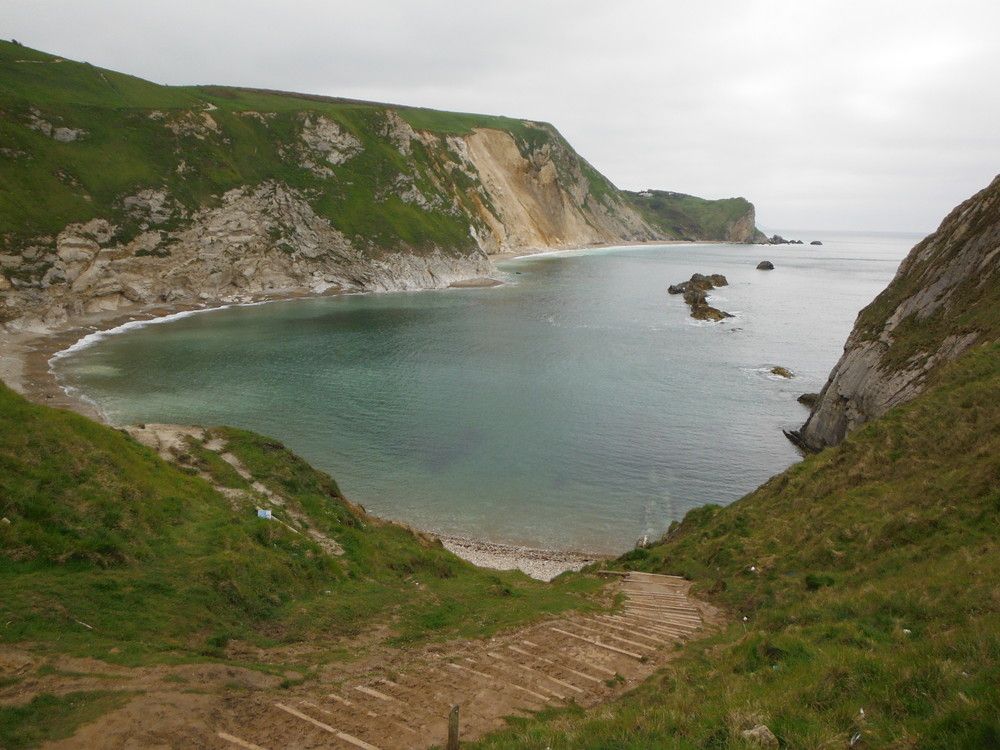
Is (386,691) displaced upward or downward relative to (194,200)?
Result: downward

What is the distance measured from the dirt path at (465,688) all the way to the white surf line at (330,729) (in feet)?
0.05

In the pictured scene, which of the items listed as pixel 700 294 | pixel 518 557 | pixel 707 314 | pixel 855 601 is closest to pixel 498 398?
pixel 518 557

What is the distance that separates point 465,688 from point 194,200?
104137mm

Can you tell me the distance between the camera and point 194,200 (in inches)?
3848

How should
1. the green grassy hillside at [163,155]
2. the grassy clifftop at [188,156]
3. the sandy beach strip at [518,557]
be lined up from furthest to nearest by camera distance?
the grassy clifftop at [188,156] < the green grassy hillside at [163,155] < the sandy beach strip at [518,557]

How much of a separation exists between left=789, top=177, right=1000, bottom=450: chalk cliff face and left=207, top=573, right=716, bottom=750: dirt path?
79.7 ft

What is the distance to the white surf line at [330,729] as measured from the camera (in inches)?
364

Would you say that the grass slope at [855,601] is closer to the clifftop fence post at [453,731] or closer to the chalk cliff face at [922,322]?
the clifftop fence post at [453,731]

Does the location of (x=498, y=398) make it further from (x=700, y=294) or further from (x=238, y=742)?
(x=700, y=294)

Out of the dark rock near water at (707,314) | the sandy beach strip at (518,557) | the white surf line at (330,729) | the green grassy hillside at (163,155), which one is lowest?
the sandy beach strip at (518,557)

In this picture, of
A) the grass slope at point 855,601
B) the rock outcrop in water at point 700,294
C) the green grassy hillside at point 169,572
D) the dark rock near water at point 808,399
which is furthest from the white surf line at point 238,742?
the rock outcrop in water at point 700,294

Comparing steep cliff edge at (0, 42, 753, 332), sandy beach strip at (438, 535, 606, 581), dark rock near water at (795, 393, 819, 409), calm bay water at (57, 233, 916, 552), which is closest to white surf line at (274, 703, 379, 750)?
sandy beach strip at (438, 535, 606, 581)

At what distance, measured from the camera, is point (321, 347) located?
69.5m

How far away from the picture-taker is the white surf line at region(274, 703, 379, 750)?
925 cm
